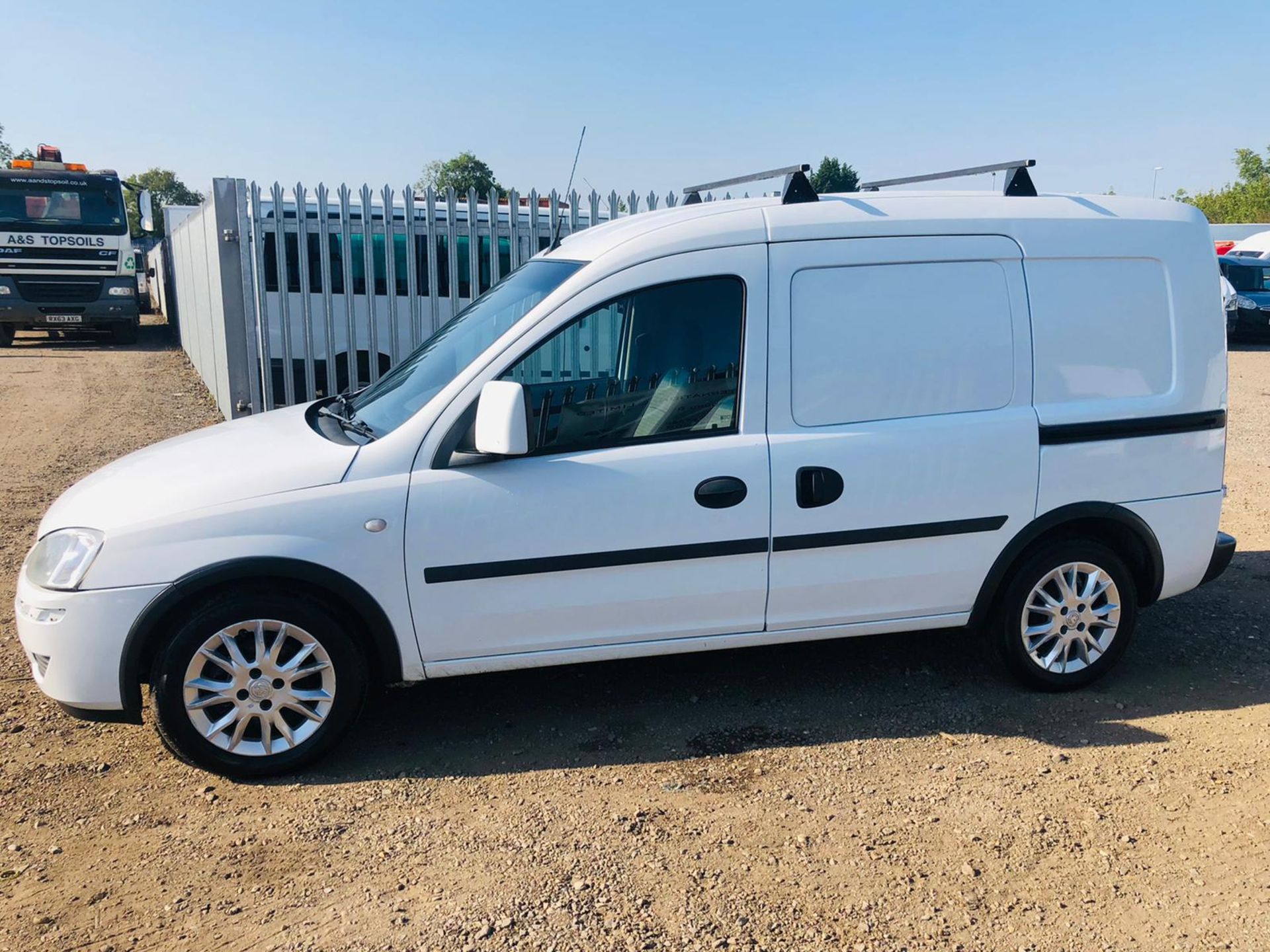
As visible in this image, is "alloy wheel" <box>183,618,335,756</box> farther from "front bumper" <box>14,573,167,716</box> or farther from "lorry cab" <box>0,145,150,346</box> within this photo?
"lorry cab" <box>0,145,150,346</box>

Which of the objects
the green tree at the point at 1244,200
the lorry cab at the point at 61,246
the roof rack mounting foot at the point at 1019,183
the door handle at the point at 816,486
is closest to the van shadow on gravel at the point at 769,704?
the door handle at the point at 816,486

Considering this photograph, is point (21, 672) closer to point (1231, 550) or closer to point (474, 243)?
point (1231, 550)

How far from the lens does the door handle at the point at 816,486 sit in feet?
13.1

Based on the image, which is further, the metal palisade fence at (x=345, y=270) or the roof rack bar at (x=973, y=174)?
the metal palisade fence at (x=345, y=270)

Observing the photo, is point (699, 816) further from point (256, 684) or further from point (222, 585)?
point (222, 585)

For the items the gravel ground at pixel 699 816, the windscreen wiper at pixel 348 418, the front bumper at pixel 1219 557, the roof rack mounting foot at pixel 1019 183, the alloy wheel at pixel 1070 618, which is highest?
the roof rack mounting foot at pixel 1019 183

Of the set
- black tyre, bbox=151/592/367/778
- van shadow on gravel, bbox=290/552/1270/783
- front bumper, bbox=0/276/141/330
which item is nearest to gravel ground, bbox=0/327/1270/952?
van shadow on gravel, bbox=290/552/1270/783

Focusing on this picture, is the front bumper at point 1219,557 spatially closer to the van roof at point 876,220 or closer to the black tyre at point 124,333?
the van roof at point 876,220

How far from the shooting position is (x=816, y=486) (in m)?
4.00

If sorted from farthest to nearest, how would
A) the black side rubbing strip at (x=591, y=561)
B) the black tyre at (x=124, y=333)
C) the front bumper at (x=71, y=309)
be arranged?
the black tyre at (x=124, y=333)
the front bumper at (x=71, y=309)
the black side rubbing strip at (x=591, y=561)

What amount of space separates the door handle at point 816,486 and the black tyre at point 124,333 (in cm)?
2038

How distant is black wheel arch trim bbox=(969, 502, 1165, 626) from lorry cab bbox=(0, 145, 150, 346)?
A: 19599 mm

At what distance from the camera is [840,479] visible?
4027 millimetres

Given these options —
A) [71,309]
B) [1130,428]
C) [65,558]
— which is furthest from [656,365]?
[71,309]
